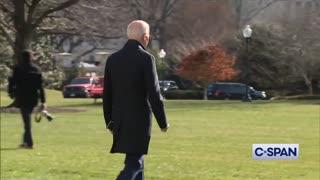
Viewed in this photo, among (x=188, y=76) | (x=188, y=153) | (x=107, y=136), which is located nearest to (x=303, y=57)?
(x=188, y=76)

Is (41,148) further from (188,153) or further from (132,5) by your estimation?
(132,5)

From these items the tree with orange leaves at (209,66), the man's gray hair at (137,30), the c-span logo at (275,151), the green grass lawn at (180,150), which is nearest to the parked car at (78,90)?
the tree with orange leaves at (209,66)

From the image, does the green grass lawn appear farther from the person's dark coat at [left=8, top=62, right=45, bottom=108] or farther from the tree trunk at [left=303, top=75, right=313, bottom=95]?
the tree trunk at [left=303, top=75, right=313, bottom=95]

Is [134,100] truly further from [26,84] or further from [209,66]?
[209,66]

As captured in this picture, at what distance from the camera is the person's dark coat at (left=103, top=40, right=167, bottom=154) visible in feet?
20.8

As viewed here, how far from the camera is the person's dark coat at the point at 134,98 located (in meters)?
6.34

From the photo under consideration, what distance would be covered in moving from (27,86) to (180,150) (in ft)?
10.3

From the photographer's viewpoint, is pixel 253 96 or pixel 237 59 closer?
pixel 253 96

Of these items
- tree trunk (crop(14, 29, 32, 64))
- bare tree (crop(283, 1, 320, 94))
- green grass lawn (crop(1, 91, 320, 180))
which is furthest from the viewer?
tree trunk (crop(14, 29, 32, 64))

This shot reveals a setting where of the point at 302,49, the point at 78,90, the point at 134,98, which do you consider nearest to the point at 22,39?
the point at 302,49

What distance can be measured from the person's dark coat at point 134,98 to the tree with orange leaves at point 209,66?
31.9 metres

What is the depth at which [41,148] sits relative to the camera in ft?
42.7

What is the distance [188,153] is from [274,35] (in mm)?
27264

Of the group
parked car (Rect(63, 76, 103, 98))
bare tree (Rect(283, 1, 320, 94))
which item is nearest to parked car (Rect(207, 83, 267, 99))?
bare tree (Rect(283, 1, 320, 94))
